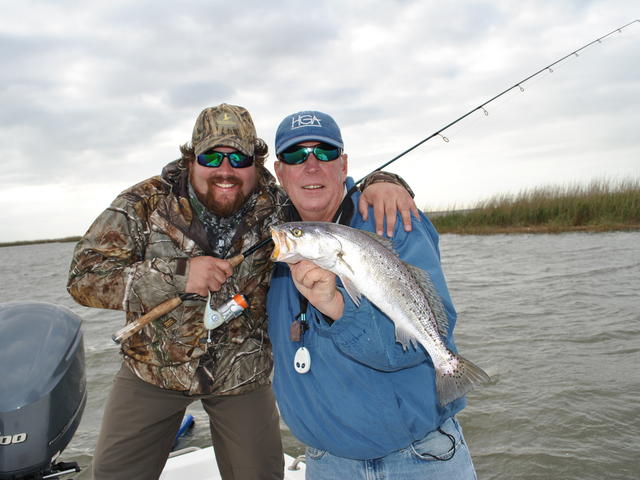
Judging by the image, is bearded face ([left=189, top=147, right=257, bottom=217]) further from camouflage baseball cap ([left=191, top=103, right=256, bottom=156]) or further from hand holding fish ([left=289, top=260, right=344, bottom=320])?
hand holding fish ([left=289, top=260, right=344, bottom=320])

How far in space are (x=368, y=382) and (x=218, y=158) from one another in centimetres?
194

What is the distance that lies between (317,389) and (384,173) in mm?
1559

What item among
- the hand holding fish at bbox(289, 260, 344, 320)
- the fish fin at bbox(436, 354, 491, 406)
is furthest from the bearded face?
the fish fin at bbox(436, 354, 491, 406)

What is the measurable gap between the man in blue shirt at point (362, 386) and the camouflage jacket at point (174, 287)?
2.56 feet

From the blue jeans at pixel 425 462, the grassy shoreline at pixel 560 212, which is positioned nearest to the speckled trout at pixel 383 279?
the blue jeans at pixel 425 462

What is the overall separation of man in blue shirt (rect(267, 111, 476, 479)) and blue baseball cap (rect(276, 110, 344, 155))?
462 mm

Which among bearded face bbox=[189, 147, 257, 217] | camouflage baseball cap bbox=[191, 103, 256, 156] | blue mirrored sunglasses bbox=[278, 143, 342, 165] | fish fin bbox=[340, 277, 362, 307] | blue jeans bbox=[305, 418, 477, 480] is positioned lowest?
blue jeans bbox=[305, 418, 477, 480]

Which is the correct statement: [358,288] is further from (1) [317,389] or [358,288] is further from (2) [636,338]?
(2) [636,338]

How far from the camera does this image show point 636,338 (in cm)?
783

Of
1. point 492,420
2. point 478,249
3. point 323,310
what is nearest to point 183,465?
point 323,310

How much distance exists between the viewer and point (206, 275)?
326cm

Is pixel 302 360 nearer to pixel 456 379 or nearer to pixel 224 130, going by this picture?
pixel 456 379

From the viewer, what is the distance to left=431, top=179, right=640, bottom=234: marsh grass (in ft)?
77.9

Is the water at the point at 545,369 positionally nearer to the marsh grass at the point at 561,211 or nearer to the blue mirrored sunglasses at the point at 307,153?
the blue mirrored sunglasses at the point at 307,153
